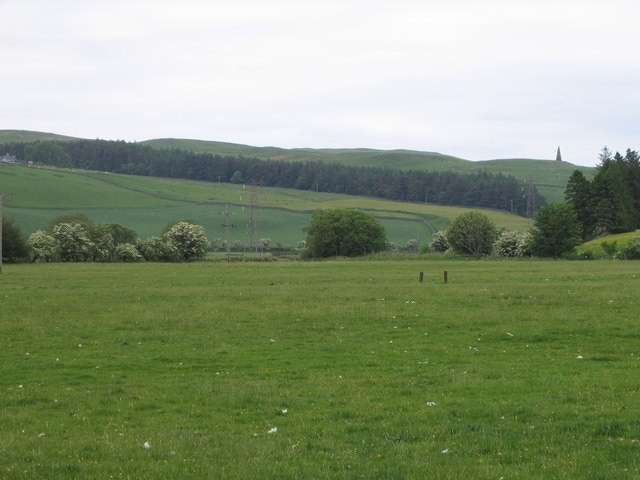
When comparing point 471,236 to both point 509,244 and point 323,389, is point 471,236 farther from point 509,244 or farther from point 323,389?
point 323,389

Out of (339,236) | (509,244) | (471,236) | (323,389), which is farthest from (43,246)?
(323,389)

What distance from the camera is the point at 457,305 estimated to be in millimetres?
35281

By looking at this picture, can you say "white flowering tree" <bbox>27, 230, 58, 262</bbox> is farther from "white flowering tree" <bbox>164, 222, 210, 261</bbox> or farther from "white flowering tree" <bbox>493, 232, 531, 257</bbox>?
"white flowering tree" <bbox>493, 232, 531, 257</bbox>

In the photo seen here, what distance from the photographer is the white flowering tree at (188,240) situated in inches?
4961

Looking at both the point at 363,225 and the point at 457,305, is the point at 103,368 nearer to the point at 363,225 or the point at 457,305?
the point at 457,305

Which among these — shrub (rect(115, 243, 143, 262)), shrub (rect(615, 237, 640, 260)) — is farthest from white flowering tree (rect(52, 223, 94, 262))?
shrub (rect(615, 237, 640, 260))

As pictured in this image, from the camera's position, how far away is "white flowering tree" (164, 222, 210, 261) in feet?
413

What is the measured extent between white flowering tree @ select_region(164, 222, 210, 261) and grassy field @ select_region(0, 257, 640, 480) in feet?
293

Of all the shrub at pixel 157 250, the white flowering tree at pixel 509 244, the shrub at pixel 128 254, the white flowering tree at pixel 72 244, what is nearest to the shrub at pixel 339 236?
the white flowering tree at pixel 509 244

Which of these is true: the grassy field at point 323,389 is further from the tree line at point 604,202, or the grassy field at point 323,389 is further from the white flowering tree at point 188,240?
the tree line at point 604,202

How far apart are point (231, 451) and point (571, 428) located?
562cm

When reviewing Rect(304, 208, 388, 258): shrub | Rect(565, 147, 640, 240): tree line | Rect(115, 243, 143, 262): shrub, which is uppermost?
Rect(565, 147, 640, 240): tree line

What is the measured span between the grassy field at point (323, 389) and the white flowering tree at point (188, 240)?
89368mm

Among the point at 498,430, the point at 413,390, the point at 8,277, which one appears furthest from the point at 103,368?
the point at 8,277
